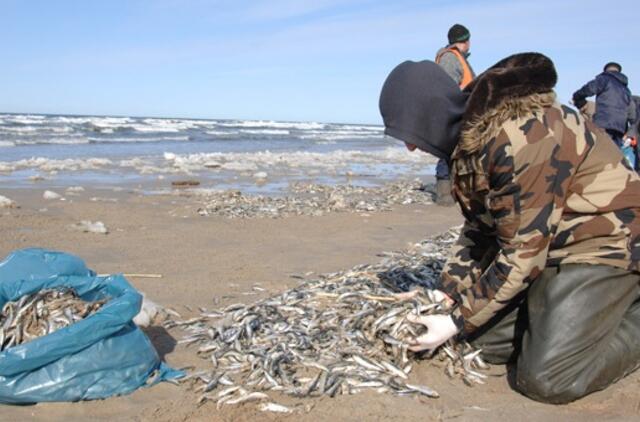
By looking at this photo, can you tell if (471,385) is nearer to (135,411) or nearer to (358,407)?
(358,407)

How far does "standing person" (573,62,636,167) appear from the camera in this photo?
34.8 ft

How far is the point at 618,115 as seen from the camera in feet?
34.9

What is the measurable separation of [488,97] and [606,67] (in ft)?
29.0

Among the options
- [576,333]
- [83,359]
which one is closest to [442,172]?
[576,333]

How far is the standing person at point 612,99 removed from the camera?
10617mm

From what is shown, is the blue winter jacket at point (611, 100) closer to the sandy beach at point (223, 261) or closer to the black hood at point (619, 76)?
the black hood at point (619, 76)

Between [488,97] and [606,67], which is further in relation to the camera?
[606,67]

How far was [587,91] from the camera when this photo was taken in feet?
35.7

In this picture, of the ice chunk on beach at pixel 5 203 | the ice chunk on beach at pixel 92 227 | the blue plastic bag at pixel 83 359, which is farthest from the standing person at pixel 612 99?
the ice chunk on beach at pixel 5 203

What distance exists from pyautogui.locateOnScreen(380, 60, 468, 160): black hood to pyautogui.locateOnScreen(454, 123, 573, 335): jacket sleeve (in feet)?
0.86

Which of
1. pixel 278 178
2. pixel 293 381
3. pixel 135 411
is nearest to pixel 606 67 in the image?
pixel 278 178

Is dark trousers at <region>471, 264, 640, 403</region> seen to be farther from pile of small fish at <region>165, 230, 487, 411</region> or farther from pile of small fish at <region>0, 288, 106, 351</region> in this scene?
pile of small fish at <region>0, 288, 106, 351</region>

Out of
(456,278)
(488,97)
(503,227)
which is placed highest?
(488,97)


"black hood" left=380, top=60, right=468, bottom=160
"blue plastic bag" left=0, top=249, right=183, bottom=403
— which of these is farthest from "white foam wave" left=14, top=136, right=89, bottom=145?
"black hood" left=380, top=60, right=468, bottom=160
